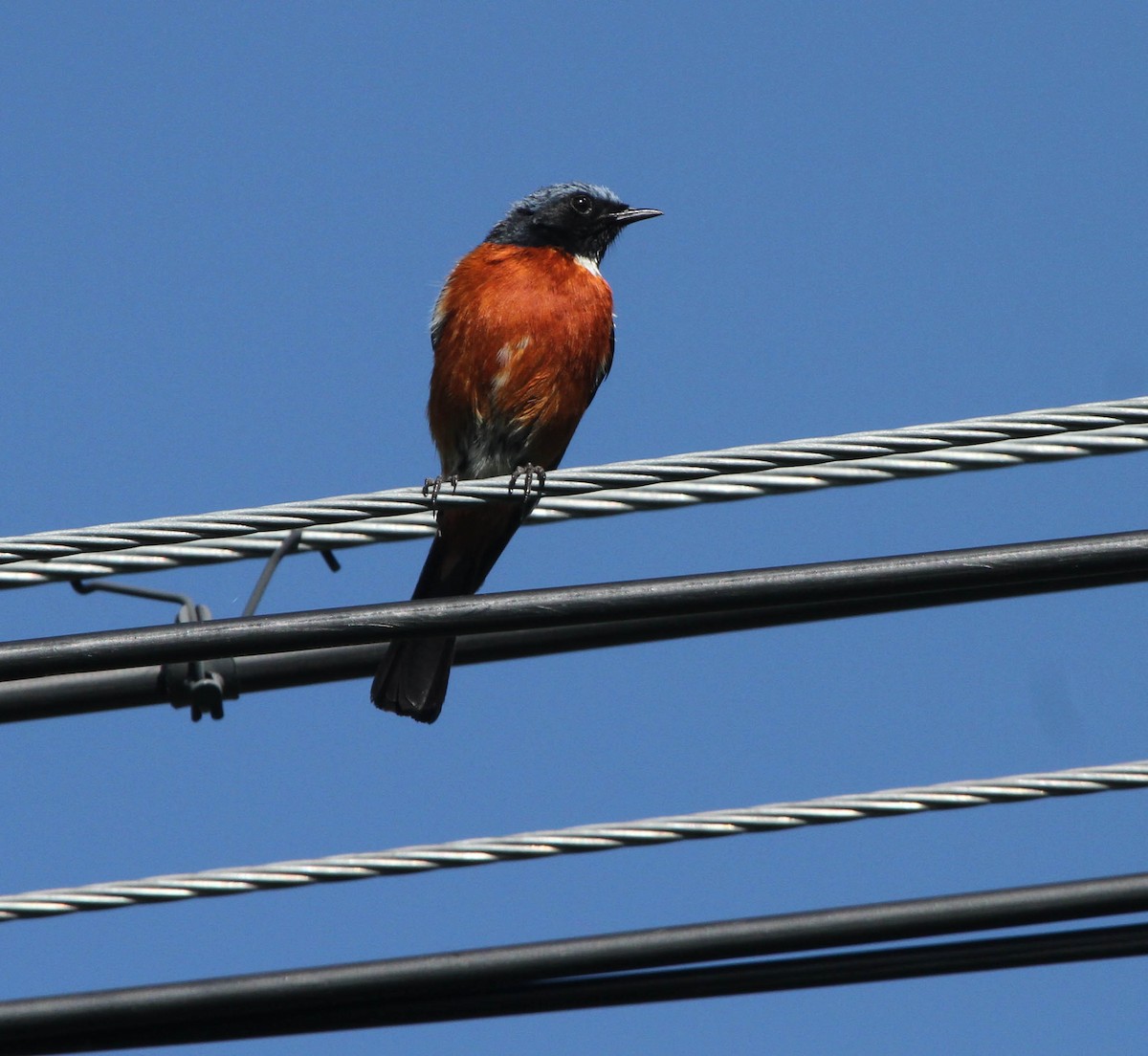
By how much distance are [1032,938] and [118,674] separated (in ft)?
8.33

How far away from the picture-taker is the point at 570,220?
765 centimetres

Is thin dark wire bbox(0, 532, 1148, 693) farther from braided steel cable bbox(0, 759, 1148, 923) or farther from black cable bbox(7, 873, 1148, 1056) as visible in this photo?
black cable bbox(7, 873, 1148, 1056)

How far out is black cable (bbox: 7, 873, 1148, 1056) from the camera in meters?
3.58

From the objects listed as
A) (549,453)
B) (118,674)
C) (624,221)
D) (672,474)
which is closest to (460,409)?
(549,453)

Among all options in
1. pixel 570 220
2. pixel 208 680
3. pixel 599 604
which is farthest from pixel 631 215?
pixel 599 604

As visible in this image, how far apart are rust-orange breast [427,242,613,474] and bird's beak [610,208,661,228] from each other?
818 mm

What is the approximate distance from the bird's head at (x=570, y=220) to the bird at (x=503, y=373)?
0.20m

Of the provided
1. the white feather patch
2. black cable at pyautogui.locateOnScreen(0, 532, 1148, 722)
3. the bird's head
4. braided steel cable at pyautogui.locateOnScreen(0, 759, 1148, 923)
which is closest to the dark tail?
the white feather patch

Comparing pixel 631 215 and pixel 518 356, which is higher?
pixel 631 215

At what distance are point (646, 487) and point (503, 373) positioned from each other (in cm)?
313

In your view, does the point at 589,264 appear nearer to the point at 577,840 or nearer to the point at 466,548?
the point at 466,548

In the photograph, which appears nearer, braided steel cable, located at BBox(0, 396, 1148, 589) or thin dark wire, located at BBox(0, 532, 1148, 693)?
thin dark wire, located at BBox(0, 532, 1148, 693)

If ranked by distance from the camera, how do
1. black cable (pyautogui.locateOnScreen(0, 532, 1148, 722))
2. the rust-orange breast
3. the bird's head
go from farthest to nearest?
the bird's head < the rust-orange breast < black cable (pyautogui.locateOnScreen(0, 532, 1148, 722))

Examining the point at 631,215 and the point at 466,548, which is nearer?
the point at 466,548
